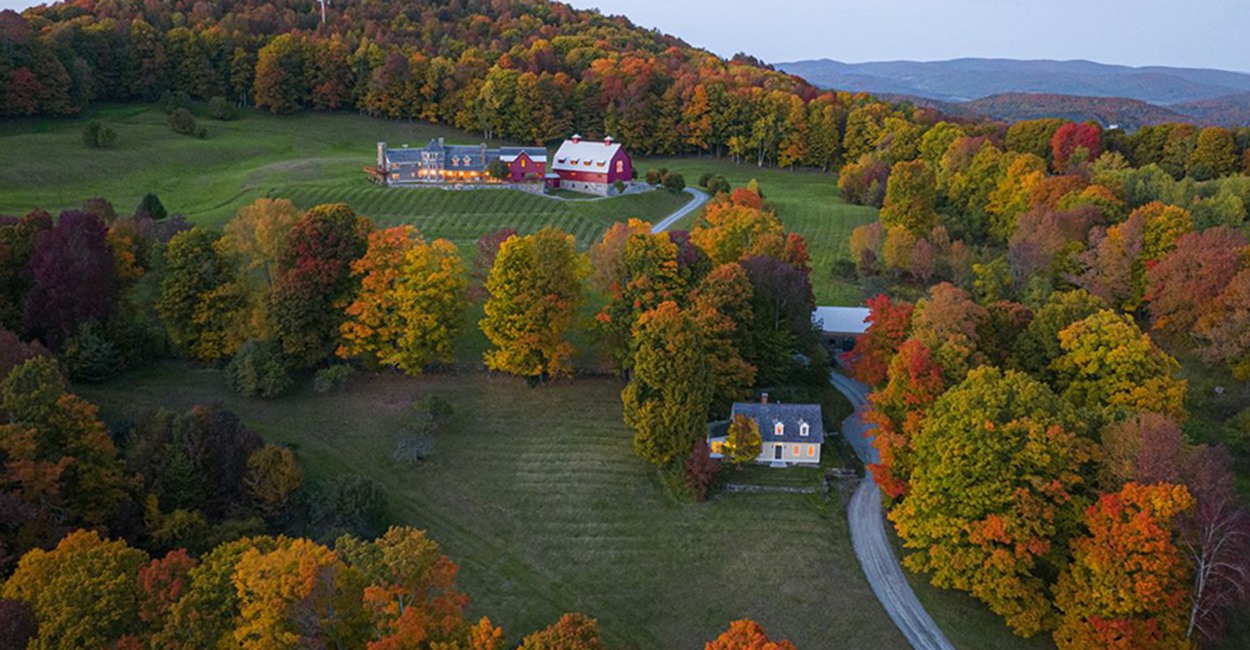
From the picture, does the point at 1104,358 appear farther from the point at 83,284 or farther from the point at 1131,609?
the point at 83,284

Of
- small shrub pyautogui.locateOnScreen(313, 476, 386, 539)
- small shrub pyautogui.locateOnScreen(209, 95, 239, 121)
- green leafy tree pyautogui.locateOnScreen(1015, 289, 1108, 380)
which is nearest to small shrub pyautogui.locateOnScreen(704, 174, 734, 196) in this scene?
green leafy tree pyautogui.locateOnScreen(1015, 289, 1108, 380)

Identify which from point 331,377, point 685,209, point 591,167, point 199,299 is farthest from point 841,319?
point 199,299

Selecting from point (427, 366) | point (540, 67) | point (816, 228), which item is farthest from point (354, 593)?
point (540, 67)

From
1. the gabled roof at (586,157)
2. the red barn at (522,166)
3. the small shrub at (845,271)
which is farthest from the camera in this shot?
the gabled roof at (586,157)

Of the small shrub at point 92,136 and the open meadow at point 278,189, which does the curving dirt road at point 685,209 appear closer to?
the open meadow at point 278,189

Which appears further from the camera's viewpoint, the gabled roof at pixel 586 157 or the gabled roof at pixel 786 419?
the gabled roof at pixel 586 157

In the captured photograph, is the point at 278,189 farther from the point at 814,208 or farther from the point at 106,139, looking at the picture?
the point at 814,208

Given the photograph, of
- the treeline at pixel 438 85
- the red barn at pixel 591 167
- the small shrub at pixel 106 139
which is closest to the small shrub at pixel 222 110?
the treeline at pixel 438 85
